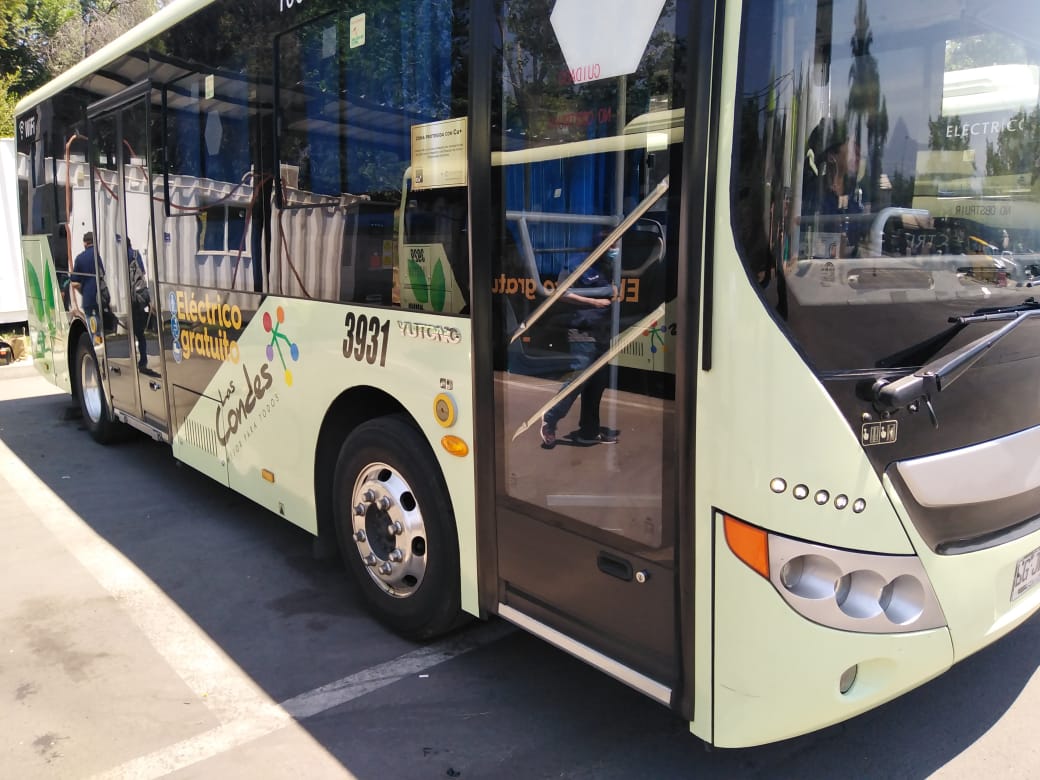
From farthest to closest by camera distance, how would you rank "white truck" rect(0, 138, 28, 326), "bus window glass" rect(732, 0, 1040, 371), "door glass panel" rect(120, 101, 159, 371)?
"white truck" rect(0, 138, 28, 326) → "door glass panel" rect(120, 101, 159, 371) → "bus window glass" rect(732, 0, 1040, 371)

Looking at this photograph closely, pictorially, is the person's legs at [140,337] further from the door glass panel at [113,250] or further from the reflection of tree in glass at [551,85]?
the reflection of tree in glass at [551,85]

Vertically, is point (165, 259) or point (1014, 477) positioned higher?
point (165, 259)

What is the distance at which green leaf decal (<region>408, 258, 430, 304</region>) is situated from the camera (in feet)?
11.1

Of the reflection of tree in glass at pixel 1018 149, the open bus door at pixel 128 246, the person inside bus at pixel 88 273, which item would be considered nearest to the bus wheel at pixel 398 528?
the reflection of tree in glass at pixel 1018 149

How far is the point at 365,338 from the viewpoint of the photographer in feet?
12.2

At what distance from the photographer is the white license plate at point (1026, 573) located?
271 cm

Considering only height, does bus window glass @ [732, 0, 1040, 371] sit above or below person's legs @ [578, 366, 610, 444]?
above

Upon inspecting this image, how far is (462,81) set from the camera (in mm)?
3100

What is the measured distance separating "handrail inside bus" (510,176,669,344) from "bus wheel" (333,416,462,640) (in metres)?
0.86

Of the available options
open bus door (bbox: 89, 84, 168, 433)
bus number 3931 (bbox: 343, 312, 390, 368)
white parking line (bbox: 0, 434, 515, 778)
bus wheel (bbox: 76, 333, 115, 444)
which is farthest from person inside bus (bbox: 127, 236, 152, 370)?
bus number 3931 (bbox: 343, 312, 390, 368)

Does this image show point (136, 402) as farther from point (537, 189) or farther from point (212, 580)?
point (537, 189)

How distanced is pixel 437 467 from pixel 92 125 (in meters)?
4.79

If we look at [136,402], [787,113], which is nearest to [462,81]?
[787,113]

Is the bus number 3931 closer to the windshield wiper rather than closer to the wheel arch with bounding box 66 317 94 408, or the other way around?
the windshield wiper
